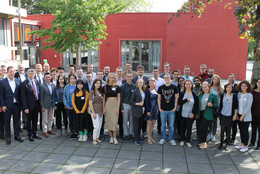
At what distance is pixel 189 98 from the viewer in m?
5.91

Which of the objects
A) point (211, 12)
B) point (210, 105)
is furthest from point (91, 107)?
point (211, 12)

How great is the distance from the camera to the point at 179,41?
1861 centimetres

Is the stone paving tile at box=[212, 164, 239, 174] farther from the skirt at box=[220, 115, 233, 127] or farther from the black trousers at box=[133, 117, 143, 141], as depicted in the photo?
the black trousers at box=[133, 117, 143, 141]

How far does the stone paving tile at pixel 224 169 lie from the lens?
4765mm

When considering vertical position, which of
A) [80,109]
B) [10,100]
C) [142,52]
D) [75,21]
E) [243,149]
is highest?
[75,21]

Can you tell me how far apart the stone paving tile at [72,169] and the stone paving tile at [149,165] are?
1192 mm

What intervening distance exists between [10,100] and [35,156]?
1728 mm

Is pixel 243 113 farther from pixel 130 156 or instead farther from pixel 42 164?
pixel 42 164

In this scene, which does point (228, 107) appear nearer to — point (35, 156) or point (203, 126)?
point (203, 126)

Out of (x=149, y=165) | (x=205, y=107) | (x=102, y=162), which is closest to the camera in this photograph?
(x=149, y=165)

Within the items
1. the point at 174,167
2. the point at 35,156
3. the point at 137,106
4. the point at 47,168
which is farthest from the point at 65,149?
the point at 174,167

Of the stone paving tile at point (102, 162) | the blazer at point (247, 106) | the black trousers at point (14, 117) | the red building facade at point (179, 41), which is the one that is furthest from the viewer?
the red building facade at point (179, 41)

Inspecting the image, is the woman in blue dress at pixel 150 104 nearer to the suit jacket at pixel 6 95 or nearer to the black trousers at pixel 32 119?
the black trousers at pixel 32 119

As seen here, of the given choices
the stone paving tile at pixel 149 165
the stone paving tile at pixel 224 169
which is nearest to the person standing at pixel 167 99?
the stone paving tile at pixel 149 165
